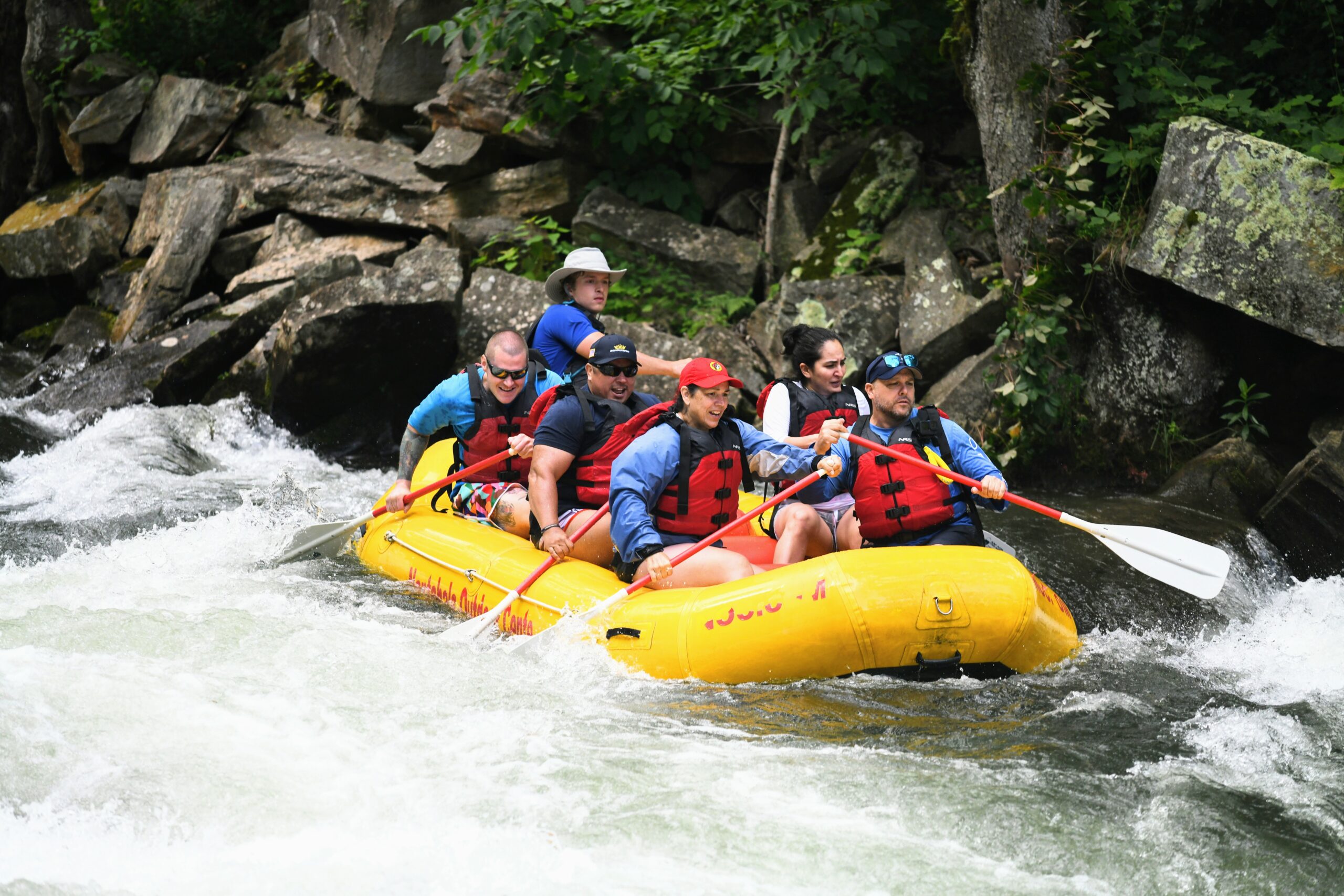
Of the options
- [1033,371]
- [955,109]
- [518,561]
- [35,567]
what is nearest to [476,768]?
[518,561]

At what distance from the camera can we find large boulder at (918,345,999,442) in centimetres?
675

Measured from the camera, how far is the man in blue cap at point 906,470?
4113 millimetres

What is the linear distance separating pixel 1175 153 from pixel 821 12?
2.96 m

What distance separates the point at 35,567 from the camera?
502cm

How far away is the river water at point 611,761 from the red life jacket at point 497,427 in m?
0.77

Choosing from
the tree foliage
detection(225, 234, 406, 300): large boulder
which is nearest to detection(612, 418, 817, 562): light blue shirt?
the tree foliage

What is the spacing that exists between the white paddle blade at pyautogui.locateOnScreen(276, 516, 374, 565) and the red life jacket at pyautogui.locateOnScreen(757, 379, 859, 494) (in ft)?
6.96

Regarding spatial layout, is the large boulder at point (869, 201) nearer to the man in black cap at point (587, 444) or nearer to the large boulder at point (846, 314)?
the large boulder at point (846, 314)

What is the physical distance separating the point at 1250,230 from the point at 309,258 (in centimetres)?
756

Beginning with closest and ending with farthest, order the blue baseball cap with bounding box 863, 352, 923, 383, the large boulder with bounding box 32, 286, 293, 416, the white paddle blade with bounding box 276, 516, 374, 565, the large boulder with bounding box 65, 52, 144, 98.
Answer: the blue baseball cap with bounding box 863, 352, 923, 383
the white paddle blade with bounding box 276, 516, 374, 565
the large boulder with bounding box 32, 286, 293, 416
the large boulder with bounding box 65, 52, 144, 98

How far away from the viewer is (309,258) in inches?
394

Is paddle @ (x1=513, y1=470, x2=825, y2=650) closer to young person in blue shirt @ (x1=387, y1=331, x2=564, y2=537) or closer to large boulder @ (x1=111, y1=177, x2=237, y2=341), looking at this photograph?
young person in blue shirt @ (x1=387, y1=331, x2=564, y2=537)

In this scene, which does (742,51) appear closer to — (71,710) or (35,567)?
(35,567)

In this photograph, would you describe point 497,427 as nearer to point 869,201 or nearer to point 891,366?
point 891,366
